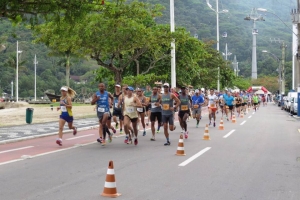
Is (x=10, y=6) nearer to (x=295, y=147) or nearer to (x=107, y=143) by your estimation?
(x=107, y=143)

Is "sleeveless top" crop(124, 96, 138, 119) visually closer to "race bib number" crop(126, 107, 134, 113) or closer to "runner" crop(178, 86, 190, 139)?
"race bib number" crop(126, 107, 134, 113)

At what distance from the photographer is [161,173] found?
1147 centimetres

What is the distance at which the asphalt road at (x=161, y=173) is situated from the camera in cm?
931

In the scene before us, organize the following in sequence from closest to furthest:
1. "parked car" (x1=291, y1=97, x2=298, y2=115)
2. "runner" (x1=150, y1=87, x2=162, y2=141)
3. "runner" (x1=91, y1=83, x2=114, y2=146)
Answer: "runner" (x1=91, y1=83, x2=114, y2=146)
"runner" (x1=150, y1=87, x2=162, y2=141)
"parked car" (x1=291, y1=97, x2=298, y2=115)

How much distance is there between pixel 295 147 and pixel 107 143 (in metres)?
5.85

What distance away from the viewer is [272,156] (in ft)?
49.2

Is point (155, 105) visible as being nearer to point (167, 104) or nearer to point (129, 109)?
point (167, 104)

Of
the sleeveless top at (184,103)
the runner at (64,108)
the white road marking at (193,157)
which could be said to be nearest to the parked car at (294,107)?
the sleeveless top at (184,103)

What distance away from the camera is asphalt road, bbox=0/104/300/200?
9.31m

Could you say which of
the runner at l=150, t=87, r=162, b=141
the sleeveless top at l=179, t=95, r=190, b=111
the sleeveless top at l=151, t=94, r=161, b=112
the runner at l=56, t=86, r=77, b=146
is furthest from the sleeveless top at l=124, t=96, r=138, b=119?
the sleeveless top at l=179, t=95, r=190, b=111

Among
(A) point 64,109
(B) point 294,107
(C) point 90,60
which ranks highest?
(C) point 90,60

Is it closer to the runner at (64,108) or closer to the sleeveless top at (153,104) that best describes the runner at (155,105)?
the sleeveless top at (153,104)

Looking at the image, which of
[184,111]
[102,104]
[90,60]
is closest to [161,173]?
[102,104]

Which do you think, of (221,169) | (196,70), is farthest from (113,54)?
(221,169)
